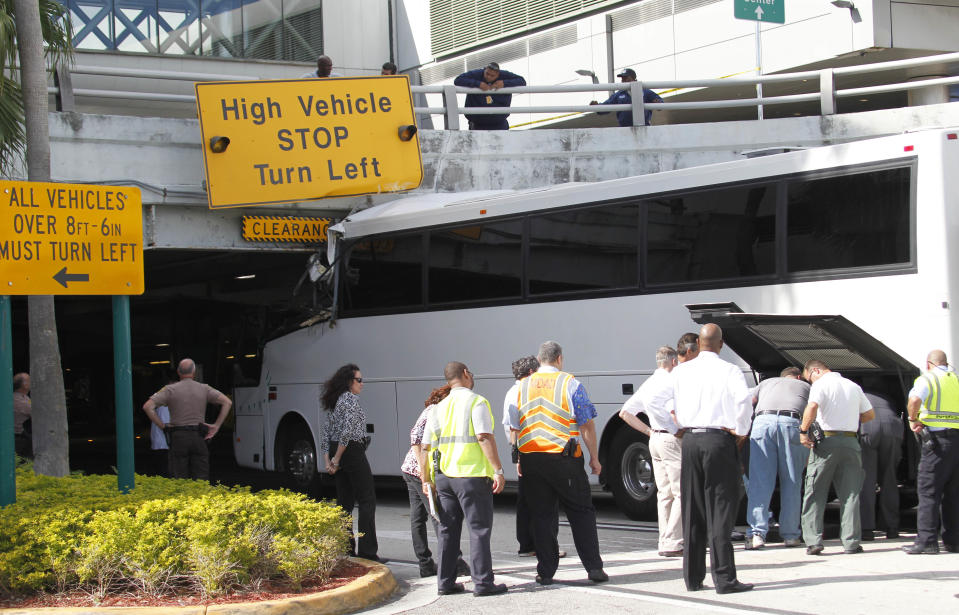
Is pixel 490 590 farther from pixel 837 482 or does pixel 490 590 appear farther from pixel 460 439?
pixel 837 482

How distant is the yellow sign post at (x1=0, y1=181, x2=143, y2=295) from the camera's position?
840 cm

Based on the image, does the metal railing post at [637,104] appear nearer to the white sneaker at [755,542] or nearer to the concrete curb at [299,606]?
the white sneaker at [755,542]

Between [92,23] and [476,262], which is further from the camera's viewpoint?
[92,23]

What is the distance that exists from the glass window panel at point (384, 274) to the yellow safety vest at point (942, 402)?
695 cm

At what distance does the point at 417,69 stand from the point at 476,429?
2568cm

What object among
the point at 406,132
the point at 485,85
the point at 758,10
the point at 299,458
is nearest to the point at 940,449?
the point at 406,132

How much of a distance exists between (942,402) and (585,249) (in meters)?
4.61

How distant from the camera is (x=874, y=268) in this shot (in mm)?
10695

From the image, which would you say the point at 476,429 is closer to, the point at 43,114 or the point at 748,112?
the point at 43,114

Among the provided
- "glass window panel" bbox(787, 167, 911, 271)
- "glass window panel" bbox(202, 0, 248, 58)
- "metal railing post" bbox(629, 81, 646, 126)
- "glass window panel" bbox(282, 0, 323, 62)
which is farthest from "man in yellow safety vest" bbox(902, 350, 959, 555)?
"glass window panel" bbox(282, 0, 323, 62)

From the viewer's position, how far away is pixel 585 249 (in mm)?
12992

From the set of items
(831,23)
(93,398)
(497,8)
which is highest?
(497,8)

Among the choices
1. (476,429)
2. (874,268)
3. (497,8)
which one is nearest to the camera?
(476,429)

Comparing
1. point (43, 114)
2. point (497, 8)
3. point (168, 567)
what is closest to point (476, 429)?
point (168, 567)
